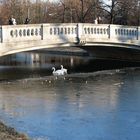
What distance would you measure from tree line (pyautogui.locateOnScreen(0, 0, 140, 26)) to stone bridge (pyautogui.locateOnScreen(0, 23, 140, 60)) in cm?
1843

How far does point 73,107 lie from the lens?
60.5ft

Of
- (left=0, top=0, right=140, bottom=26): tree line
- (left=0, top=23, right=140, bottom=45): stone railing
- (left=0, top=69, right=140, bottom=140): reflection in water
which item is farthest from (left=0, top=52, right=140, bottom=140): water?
(left=0, top=0, right=140, bottom=26): tree line

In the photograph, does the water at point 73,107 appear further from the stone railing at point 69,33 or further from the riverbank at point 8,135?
the stone railing at point 69,33

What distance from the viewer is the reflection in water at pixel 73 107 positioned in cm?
1469

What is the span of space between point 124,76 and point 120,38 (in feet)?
15.9

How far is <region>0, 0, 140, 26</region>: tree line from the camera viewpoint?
55.2 metres

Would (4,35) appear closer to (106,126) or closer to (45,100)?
(45,100)

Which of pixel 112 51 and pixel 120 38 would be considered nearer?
pixel 120 38

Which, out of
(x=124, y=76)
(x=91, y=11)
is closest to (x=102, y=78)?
(x=124, y=76)

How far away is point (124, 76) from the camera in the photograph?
96.0 feet

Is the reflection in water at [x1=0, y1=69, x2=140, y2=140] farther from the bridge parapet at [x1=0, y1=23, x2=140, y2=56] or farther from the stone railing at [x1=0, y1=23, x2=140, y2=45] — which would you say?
the stone railing at [x1=0, y1=23, x2=140, y2=45]

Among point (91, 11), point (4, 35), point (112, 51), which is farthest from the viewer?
point (91, 11)

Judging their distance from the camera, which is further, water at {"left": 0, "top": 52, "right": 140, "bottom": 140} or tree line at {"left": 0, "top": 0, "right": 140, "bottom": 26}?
tree line at {"left": 0, "top": 0, "right": 140, "bottom": 26}

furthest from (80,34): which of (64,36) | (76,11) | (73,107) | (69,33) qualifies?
(76,11)
